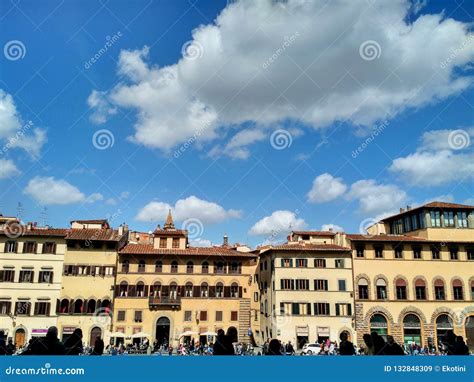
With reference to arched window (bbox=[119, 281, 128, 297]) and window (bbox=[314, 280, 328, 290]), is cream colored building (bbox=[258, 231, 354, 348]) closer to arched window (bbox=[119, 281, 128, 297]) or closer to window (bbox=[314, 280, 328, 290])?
window (bbox=[314, 280, 328, 290])

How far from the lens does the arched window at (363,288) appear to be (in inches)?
1622

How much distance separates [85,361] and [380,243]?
4007 centimetres

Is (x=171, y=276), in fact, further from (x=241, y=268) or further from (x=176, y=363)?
(x=176, y=363)

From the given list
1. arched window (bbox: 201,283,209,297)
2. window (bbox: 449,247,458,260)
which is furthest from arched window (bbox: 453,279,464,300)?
arched window (bbox: 201,283,209,297)

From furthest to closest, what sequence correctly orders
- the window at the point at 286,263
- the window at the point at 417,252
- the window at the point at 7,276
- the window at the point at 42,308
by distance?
the window at the point at 417,252 → the window at the point at 286,263 → the window at the point at 7,276 → the window at the point at 42,308

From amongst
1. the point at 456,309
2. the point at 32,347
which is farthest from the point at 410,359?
the point at 456,309

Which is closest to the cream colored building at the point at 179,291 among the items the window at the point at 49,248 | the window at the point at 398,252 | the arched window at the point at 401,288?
the window at the point at 49,248

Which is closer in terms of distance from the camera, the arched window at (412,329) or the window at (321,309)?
the window at (321,309)

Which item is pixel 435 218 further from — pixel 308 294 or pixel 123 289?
pixel 123 289

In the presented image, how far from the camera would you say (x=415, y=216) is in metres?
45.9

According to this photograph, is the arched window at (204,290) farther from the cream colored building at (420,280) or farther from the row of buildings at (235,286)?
the cream colored building at (420,280)

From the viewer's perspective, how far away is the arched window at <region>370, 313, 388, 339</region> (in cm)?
4066

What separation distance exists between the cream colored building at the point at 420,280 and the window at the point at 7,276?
31.5 meters

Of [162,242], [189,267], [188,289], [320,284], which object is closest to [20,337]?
[162,242]
